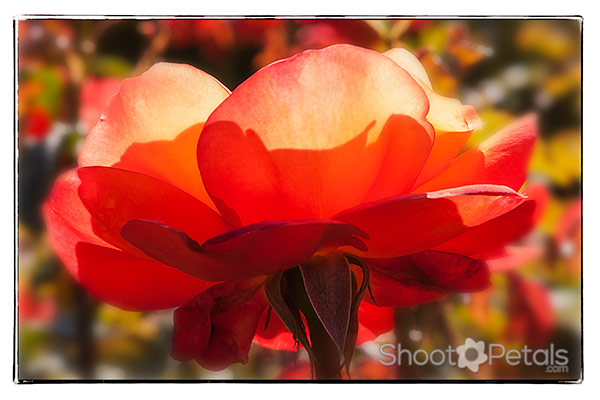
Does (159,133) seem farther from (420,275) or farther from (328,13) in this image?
(328,13)

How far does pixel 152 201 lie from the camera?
253mm

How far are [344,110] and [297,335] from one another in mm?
89

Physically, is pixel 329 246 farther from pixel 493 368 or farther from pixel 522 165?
pixel 493 368

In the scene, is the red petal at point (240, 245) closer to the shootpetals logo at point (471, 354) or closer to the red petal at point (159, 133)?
the red petal at point (159, 133)

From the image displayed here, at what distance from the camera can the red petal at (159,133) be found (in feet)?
0.91

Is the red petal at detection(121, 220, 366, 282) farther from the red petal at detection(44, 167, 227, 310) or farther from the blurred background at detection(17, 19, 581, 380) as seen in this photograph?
the blurred background at detection(17, 19, 581, 380)

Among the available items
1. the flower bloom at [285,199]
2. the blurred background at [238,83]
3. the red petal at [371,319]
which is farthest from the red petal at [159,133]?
the blurred background at [238,83]

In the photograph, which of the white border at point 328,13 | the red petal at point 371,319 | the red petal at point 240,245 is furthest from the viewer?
Answer: the white border at point 328,13

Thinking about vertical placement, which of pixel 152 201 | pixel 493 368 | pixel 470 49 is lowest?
pixel 493 368

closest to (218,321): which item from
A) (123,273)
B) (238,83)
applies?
(123,273)

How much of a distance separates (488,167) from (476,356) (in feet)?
0.96

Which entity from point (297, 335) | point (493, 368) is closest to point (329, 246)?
point (297, 335)

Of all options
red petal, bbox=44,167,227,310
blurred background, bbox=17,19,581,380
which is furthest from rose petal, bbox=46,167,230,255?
blurred background, bbox=17,19,581,380

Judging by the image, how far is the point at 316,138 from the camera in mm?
243
